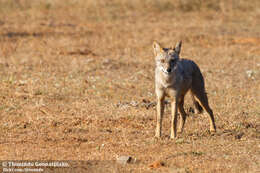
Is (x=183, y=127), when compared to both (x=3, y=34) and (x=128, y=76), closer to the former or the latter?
(x=128, y=76)

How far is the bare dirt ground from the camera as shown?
7465 millimetres

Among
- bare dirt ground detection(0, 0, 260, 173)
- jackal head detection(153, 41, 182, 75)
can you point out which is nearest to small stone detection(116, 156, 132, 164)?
bare dirt ground detection(0, 0, 260, 173)

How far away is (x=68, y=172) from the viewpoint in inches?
258

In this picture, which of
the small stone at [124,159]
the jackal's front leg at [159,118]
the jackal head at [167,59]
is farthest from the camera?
the jackal's front leg at [159,118]

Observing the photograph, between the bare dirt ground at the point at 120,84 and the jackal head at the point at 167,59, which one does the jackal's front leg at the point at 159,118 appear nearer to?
the bare dirt ground at the point at 120,84

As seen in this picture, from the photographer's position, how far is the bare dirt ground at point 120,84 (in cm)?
746

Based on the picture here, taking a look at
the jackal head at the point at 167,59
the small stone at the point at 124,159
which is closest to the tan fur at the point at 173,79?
the jackal head at the point at 167,59

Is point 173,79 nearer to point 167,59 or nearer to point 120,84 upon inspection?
point 167,59

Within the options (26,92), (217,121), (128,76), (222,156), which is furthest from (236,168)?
(128,76)

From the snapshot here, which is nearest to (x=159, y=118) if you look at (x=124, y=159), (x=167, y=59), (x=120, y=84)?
(x=167, y=59)

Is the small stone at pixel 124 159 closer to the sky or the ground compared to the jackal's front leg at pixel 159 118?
closer to the ground

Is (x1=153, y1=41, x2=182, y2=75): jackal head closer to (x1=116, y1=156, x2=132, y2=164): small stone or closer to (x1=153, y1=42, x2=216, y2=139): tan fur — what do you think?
(x1=153, y1=42, x2=216, y2=139): tan fur

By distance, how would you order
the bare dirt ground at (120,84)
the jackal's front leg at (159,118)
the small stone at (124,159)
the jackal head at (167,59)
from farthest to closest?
the jackal's front leg at (159,118)
the jackal head at (167,59)
the bare dirt ground at (120,84)
the small stone at (124,159)

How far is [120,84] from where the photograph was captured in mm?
12047
